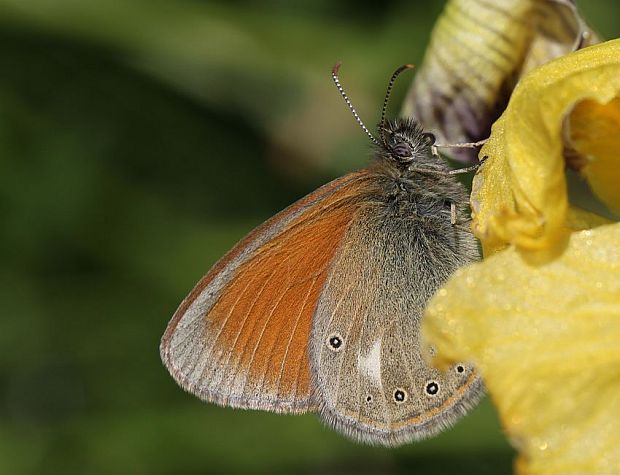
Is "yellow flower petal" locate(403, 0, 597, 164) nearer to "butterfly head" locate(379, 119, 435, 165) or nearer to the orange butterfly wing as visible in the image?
"butterfly head" locate(379, 119, 435, 165)

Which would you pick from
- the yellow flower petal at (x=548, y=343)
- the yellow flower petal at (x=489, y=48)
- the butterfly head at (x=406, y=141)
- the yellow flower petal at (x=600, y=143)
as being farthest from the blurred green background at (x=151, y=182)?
the yellow flower petal at (x=548, y=343)

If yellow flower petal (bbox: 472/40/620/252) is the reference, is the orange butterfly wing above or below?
below

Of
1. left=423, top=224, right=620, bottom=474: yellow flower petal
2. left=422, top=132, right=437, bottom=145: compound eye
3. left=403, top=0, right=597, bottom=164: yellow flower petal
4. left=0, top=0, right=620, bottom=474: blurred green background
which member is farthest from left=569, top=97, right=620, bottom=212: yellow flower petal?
left=0, top=0, right=620, bottom=474: blurred green background

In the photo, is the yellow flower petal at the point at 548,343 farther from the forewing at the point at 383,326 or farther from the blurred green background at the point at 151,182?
the blurred green background at the point at 151,182

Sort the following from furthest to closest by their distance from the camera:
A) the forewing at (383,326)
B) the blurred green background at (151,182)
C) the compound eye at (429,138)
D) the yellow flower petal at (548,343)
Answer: the blurred green background at (151,182) → the compound eye at (429,138) → the forewing at (383,326) → the yellow flower petal at (548,343)

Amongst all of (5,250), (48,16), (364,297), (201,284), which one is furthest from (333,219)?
(5,250)

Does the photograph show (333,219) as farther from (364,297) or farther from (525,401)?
(525,401)
